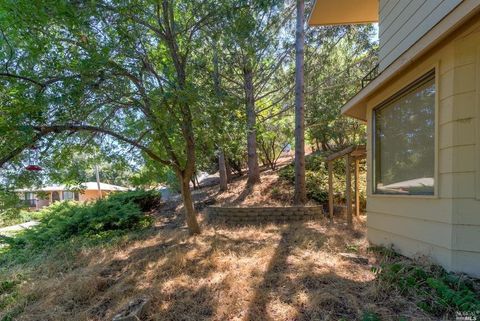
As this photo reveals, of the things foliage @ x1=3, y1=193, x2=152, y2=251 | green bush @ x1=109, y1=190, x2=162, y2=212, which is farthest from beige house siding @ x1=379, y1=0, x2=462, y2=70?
green bush @ x1=109, y1=190, x2=162, y2=212

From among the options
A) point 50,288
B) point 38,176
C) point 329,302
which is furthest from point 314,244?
point 38,176

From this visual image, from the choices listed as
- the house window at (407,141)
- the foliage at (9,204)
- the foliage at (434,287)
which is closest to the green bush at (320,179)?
the house window at (407,141)

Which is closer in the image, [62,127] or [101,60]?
[101,60]

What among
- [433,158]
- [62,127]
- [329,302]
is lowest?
[329,302]

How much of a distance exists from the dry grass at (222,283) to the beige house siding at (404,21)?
2865 mm

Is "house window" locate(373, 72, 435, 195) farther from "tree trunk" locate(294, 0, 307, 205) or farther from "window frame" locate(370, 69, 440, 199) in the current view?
"tree trunk" locate(294, 0, 307, 205)

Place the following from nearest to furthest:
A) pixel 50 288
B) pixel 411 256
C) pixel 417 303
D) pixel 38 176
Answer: pixel 417 303
pixel 411 256
pixel 50 288
pixel 38 176

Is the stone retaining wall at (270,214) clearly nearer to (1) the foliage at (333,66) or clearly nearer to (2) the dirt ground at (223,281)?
(2) the dirt ground at (223,281)

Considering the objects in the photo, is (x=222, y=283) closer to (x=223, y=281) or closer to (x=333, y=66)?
(x=223, y=281)

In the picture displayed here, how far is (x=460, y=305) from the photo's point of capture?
7.27ft

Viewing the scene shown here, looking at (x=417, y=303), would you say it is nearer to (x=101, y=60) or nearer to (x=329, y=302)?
(x=329, y=302)

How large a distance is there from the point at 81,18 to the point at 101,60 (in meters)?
0.57

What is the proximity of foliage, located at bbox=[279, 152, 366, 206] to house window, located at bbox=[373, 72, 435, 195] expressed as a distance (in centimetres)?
409

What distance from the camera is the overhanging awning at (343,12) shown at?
5770 millimetres
